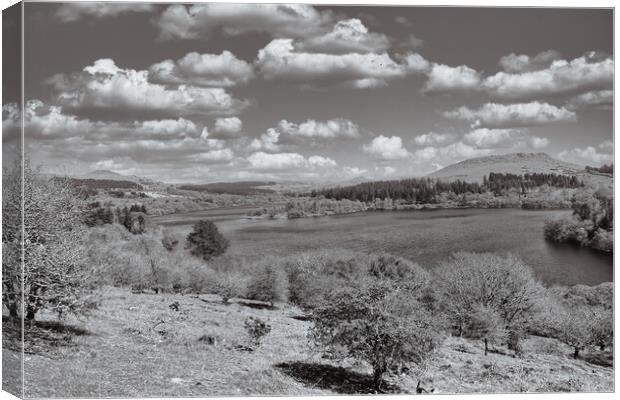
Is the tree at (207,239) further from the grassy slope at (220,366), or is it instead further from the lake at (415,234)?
the grassy slope at (220,366)

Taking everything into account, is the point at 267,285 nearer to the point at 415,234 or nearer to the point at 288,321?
the point at 288,321

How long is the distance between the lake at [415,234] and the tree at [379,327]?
1.55m

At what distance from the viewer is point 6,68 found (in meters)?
10.5

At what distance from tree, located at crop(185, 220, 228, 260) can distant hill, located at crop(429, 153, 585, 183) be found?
522 centimetres

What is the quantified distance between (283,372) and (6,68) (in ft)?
25.6

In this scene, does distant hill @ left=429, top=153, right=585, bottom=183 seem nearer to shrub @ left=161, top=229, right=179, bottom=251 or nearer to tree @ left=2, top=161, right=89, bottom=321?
shrub @ left=161, top=229, right=179, bottom=251

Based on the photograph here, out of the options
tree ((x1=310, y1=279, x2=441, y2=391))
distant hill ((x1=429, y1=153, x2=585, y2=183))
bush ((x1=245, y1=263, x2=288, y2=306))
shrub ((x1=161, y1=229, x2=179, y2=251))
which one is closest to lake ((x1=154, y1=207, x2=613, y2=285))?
shrub ((x1=161, y1=229, x2=179, y2=251))

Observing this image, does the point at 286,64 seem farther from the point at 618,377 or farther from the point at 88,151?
the point at 618,377

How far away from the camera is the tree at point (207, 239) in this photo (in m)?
13.2

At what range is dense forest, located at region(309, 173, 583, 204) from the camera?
1340cm

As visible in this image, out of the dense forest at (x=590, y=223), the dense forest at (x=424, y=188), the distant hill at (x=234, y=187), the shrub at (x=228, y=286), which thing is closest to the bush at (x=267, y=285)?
the shrub at (x=228, y=286)

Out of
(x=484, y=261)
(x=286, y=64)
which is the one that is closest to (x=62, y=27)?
(x=286, y=64)

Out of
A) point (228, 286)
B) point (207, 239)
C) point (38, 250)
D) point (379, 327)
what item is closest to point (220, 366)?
point (207, 239)

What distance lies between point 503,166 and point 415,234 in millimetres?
2583
